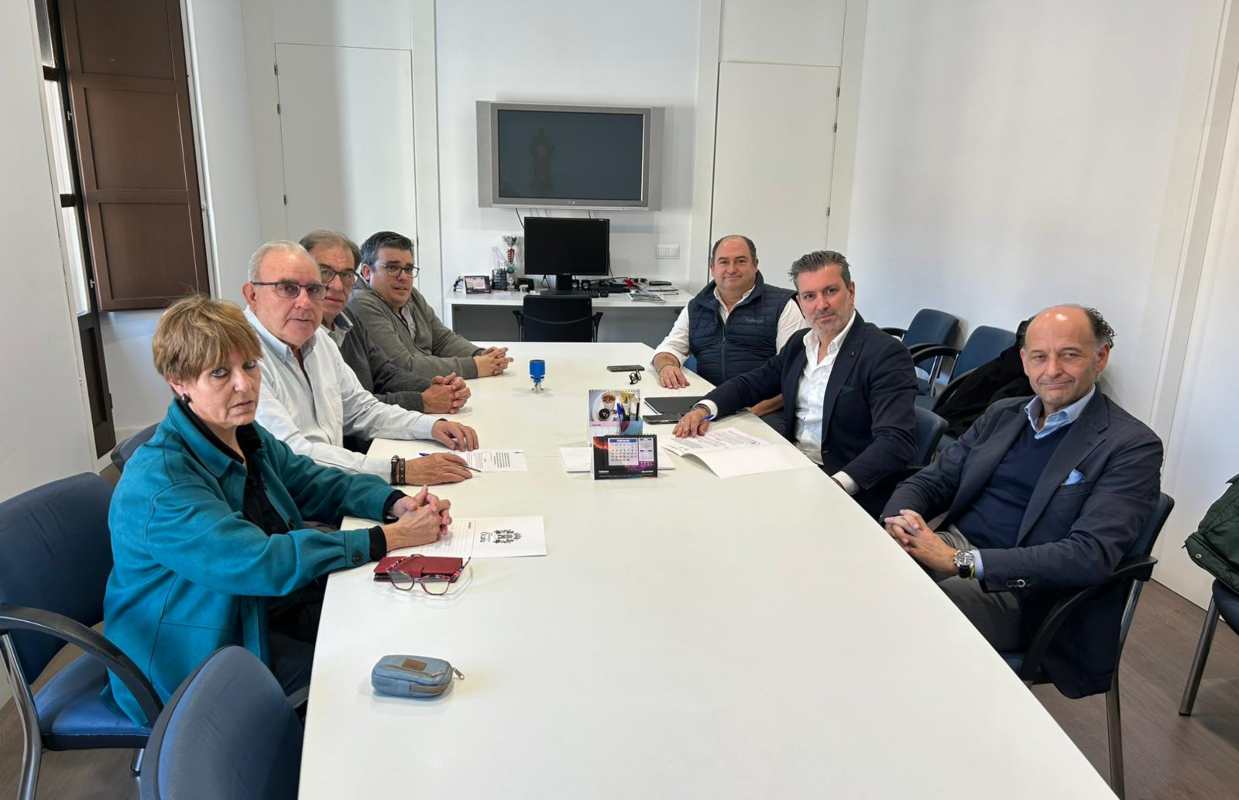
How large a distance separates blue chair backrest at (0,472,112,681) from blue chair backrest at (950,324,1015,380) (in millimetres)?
3600

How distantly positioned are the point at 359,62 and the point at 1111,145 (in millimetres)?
4574

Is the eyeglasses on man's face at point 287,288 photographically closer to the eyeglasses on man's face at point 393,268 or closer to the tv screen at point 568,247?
the eyeglasses on man's face at point 393,268

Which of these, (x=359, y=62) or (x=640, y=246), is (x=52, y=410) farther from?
(x=640, y=246)

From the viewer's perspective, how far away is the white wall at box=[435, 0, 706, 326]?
5.61 m

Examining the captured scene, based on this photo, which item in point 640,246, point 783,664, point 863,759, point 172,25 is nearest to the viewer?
point 863,759

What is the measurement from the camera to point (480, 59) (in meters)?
5.64

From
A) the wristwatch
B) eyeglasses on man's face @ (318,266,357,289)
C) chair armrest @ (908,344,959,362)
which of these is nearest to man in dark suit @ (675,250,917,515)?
the wristwatch

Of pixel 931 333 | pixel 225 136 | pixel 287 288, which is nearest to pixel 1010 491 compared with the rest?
pixel 287 288

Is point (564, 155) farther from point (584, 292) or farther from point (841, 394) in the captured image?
point (841, 394)

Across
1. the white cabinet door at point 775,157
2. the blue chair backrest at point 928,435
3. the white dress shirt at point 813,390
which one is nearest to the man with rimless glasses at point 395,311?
the white dress shirt at point 813,390

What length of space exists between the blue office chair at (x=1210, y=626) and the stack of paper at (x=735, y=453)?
1.20m

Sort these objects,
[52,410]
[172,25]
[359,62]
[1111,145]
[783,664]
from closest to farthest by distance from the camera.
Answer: [783,664], [52,410], [1111,145], [172,25], [359,62]

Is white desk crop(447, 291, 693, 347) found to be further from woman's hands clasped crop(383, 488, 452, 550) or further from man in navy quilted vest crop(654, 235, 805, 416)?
woman's hands clasped crop(383, 488, 452, 550)

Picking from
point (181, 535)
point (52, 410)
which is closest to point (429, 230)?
point (52, 410)
